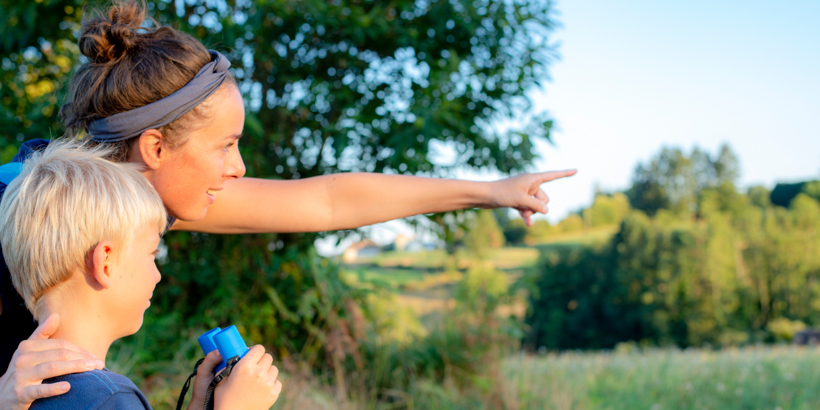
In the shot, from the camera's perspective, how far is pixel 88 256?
3.81ft

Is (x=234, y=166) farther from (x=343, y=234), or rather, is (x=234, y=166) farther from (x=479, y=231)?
(x=479, y=231)

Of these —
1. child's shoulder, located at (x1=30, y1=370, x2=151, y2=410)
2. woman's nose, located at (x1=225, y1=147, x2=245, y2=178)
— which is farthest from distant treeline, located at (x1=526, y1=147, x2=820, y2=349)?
child's shoulder, located at (x1=30, y1=370, x2=151, y2=410)

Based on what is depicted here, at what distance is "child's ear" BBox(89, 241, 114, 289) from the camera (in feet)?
3.74

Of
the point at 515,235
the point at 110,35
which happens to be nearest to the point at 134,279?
the point at 110,35

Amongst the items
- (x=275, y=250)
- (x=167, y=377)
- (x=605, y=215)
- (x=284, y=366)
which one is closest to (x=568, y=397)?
(x=284, y=366)

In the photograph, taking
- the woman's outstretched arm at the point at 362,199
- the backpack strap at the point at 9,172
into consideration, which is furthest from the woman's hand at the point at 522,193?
the backpack strap at the point at 9,172

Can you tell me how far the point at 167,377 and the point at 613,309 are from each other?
4438cm

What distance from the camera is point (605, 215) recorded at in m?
88.8

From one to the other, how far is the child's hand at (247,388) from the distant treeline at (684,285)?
40247 mm

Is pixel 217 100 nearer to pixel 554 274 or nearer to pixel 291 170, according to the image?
pixel 291 170

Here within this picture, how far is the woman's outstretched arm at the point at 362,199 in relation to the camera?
187 cm

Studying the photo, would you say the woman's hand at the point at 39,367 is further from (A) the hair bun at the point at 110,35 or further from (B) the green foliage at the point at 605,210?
(B) the green foliage at the point at 605,210

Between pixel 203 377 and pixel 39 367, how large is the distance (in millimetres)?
373

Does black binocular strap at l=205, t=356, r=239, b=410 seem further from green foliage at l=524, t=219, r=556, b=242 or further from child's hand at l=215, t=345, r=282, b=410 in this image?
green foliage at l=524, t=219, r=556, b=242
